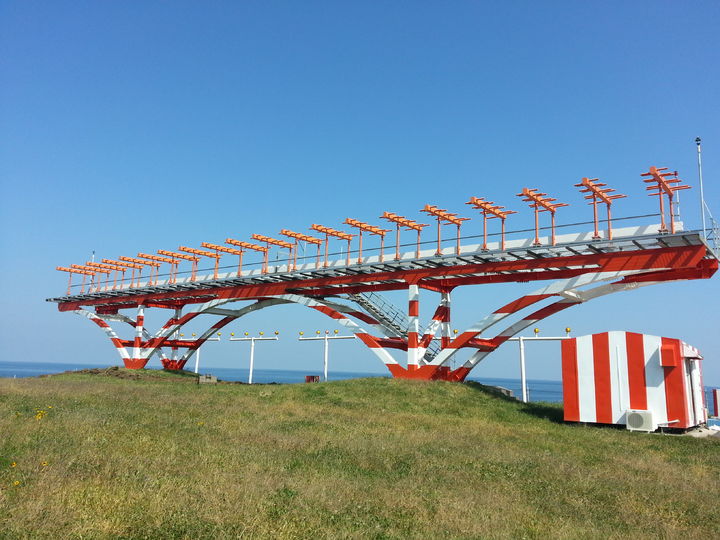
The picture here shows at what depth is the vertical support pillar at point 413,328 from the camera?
38.5 m

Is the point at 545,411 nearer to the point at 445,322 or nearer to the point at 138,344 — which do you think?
the point at 445,322

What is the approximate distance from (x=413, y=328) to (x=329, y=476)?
25332 millimetres

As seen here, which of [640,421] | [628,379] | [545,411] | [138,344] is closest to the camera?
[640,421]

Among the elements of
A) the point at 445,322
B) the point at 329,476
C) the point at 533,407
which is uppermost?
the point at 445,322

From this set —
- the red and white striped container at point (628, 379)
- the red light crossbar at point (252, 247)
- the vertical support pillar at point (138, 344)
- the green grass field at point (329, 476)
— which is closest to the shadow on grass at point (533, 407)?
the red and white striped container at point (628, 379)

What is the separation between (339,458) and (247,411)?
440 inches

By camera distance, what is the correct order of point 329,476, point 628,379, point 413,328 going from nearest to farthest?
1. point 329,476
2. point 628,379
3. point 413,328

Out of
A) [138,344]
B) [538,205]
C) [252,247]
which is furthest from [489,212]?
[138,344]

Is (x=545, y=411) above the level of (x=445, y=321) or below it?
below

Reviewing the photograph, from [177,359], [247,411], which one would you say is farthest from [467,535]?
[177,359]

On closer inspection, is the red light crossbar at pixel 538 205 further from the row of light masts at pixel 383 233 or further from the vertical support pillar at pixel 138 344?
the vertical support pillar at pixel 138 344

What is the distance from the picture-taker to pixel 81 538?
8.31 meters

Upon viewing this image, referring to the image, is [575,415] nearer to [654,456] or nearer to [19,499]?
[654,456]

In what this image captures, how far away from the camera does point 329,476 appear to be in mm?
13500
